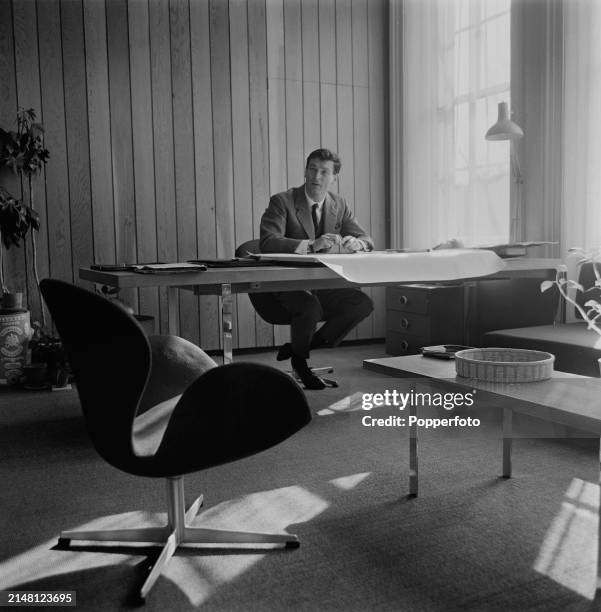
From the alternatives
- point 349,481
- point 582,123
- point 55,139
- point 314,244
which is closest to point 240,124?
point 55,139

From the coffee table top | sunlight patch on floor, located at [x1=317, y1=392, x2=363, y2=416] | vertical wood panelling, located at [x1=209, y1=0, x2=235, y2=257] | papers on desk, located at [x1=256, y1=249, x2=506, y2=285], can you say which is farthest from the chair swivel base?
vertical wood panelling, located at [x1=209, y1=0, x2=235, y2=257]

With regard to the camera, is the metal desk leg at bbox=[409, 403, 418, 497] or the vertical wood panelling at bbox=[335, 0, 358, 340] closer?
the metal desk leg at bbox=[409, 403, 418, 497]

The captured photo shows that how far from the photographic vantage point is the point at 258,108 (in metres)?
4.74

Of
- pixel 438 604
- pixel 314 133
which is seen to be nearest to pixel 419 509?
pixel 438 604

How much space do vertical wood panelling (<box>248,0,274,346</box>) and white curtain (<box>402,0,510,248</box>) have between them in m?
1.04

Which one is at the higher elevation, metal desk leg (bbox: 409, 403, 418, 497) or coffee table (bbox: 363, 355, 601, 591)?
coffee table (bbox: 363, 355, 601, 591)

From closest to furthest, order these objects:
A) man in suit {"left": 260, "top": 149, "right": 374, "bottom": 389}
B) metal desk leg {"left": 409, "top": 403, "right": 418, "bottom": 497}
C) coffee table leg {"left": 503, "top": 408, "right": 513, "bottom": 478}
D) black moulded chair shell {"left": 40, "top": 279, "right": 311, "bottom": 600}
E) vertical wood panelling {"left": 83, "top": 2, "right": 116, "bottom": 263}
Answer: black moulded chair shell {"left": 40, "top": 279, "right": 311, "bottom": 600} < metal desk leg {"left": 409, "top": 403, "right": 418, "bottom": 497} < coffee table leg {"left": 503, "top": 408, "right": 513, "bottom": 478} < man in suit {"left": 260, "top": 149, "right": 374, "bottom": 389} < vertical wood panelling {"left": 83, "top": 2, "right": 116, "bottom": 263}

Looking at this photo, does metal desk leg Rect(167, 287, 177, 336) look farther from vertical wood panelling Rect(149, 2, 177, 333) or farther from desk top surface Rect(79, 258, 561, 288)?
vertical wood panelling Rect(149, 2, 177, 333)

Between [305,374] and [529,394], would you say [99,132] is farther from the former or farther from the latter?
[529,394]

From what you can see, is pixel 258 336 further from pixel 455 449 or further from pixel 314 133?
pixel 455 449

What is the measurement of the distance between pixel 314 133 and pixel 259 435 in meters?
3.84

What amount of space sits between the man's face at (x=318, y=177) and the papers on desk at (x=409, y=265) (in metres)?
0.98

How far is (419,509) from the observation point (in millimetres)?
1907

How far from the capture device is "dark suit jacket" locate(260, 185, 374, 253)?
362cm
